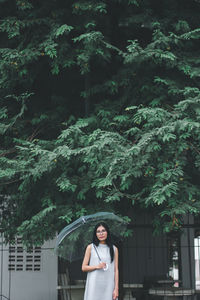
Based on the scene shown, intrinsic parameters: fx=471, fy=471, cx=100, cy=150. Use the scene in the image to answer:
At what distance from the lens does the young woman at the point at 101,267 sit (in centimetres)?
595

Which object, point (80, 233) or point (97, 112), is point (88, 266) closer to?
point (80, 233)

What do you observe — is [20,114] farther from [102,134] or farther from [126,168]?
[126,168]

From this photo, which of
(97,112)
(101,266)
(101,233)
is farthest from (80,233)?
(97,112)

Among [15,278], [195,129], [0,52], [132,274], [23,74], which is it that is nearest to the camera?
[195,129]

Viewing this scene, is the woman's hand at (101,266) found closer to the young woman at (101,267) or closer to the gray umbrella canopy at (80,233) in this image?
the young woman at (101,267)

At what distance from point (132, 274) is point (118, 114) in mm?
8383

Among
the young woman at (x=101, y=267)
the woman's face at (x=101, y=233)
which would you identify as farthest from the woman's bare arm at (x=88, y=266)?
the woman's face at (x=101, y=233)

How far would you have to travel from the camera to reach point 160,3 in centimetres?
855

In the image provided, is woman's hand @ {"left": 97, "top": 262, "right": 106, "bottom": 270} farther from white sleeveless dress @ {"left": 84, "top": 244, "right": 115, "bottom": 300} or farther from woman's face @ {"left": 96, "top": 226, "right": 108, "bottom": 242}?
woman's face @ {"left": 96, "top": 226, "right": 108, "bottom": 242}

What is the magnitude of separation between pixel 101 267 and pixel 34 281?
20.4 ft

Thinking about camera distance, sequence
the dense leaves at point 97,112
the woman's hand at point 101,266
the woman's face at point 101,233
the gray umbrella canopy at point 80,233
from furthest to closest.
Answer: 1. the dense leaves at point 97,112
2. the gray umbrella canopy at point 80,233
3. the woman's face at point 101,233
4. the woman's hand at point 101,266

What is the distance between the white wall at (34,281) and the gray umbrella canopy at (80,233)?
499 centimetres

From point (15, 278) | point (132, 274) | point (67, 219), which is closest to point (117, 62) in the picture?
point (67, 219)

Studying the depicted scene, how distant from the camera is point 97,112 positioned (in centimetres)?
814
